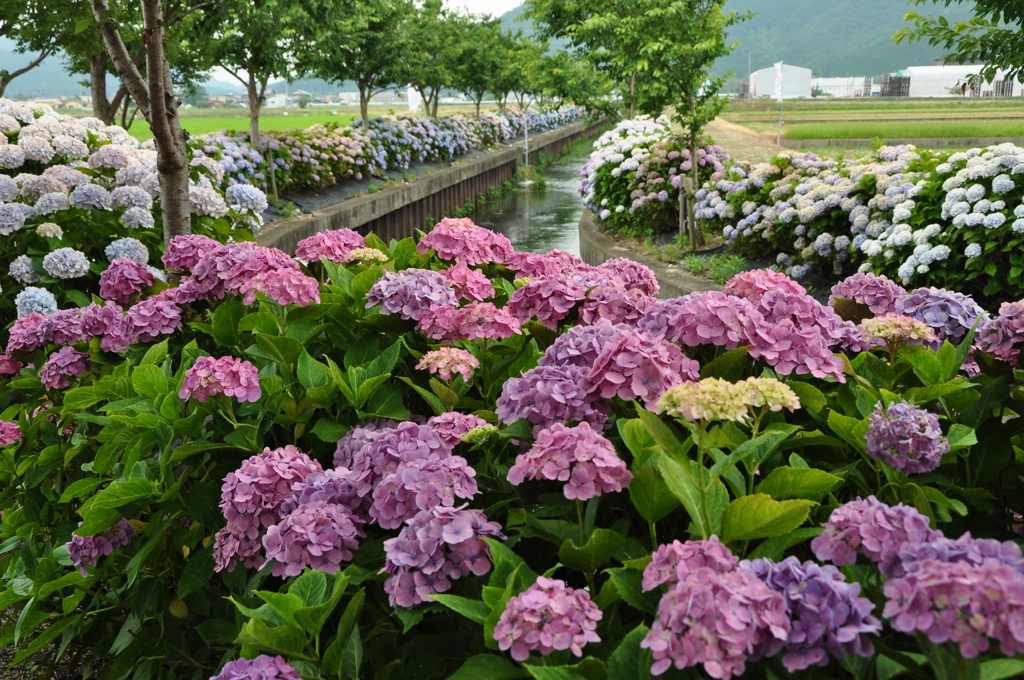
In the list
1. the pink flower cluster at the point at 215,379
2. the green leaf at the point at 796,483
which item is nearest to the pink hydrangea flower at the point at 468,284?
the pink flower cluster at the point at 215,379

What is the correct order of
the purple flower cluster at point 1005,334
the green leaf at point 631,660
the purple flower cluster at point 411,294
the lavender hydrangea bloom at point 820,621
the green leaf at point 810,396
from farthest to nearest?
the purple flower cluster at point 411,294 < the purple flower cluster at point 1005,334 < the green leaf at point 810,396 < the green leaf at point 631,660 < the lavender hydrangea bloom at point 820,621

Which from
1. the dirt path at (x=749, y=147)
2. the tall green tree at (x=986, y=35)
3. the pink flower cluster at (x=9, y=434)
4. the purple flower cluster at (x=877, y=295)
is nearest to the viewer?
the purple flower cluster at (x=877, y=295)

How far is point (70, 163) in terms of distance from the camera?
448cm

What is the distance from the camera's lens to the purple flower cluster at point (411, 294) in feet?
5.95

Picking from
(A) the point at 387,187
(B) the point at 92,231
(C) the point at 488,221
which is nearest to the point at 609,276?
(B) the point at 92,231

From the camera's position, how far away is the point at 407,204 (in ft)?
44.9

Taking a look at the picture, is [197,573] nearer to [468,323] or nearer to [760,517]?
[468,323]

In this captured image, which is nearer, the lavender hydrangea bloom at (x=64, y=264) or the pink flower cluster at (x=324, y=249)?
the pink flower cluster at (x=324, y=249)

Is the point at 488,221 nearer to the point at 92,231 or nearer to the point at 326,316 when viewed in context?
the point at 92,231

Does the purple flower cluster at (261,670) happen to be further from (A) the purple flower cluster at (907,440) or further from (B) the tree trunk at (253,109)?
(B) the tree trunk at (253,109)

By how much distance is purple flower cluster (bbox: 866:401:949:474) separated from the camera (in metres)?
1.09

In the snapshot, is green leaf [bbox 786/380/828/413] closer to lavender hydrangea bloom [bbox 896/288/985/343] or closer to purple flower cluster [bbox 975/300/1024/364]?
purple flower cluster [bbox 975/300/1024/364]

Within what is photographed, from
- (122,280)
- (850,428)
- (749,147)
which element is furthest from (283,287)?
(749,147)

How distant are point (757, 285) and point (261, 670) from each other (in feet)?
4.38
